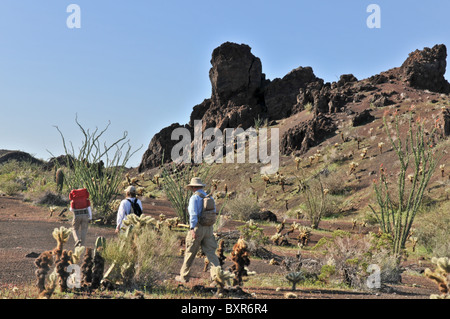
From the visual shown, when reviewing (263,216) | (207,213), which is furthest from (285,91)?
(207,213)

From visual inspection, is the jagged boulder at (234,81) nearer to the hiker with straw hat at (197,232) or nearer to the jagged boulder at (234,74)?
the jagged boulder at (234,74)

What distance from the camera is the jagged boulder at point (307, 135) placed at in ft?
120

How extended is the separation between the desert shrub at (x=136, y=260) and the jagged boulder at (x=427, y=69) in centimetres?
4472

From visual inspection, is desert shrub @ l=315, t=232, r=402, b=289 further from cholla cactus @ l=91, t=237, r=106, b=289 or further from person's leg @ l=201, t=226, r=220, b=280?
cholla cactus @ l=91, t=237, r=106, b=289

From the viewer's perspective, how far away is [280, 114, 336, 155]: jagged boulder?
3647cm

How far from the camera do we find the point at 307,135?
1460 inches

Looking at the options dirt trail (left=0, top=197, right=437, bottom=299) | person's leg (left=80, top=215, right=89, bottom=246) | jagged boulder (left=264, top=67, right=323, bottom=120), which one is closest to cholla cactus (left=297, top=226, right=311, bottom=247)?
dirt trail (left=0, top=197, right=437, bottom=299)

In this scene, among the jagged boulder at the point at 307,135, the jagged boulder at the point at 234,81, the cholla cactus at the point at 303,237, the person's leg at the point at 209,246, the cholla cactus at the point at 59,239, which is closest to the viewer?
the cholla cactus at the point at 59,239

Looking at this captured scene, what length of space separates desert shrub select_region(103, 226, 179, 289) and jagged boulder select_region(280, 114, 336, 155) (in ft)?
99.8

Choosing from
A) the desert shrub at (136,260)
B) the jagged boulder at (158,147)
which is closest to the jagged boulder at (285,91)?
the jagged boulder at (158,147)

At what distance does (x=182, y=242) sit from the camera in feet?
37.9
